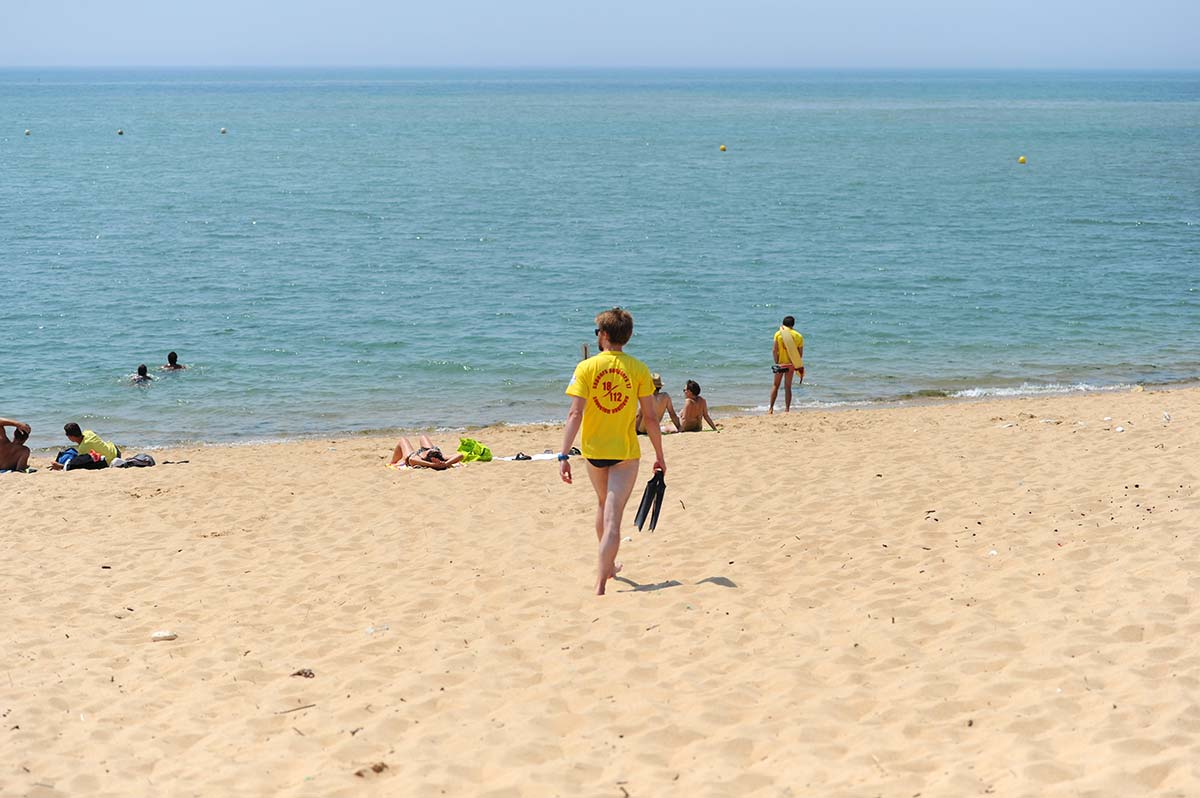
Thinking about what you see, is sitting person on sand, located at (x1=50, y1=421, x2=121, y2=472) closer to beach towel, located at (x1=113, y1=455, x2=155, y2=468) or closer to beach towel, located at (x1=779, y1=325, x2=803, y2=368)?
beach towel, located at (x1=113, y1=455, x2=155, y2=468)

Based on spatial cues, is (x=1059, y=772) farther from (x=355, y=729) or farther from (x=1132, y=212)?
(x=1132, y=212)

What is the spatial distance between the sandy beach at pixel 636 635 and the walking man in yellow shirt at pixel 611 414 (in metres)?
0.74

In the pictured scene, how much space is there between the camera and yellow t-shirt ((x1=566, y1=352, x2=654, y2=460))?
23.5 ft

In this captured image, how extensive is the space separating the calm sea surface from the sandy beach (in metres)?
8.17

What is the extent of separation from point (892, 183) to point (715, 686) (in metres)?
47.9

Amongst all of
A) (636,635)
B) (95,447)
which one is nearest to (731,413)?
(95,447)

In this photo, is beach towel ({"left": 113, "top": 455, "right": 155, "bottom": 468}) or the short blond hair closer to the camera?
the short blond hair

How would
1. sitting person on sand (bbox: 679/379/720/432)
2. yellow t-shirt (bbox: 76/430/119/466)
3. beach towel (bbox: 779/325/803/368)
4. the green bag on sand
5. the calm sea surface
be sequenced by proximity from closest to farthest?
the green bag on sand
yellow t-shirt (bbox: 76/430/119/466)
sitting person on sand (bbox: 679/379/720/432)
beach towel (bbox: 779/325/803/368)
the calm sea surface

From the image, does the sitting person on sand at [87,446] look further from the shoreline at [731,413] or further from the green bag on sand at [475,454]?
the green bag on sand at [475,454]

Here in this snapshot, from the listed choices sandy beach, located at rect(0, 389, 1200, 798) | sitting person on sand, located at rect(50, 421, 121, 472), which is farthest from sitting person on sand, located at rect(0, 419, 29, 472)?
sandy beach, located at rect(0, 389, 1200, 798)

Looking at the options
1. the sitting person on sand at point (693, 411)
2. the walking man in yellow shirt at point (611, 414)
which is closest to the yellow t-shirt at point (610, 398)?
the walking man in yellow shirt at point (611, 414)

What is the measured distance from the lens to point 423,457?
13.2 meters

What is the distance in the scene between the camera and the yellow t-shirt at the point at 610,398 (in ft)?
23.5

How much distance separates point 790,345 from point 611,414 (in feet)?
32.5
